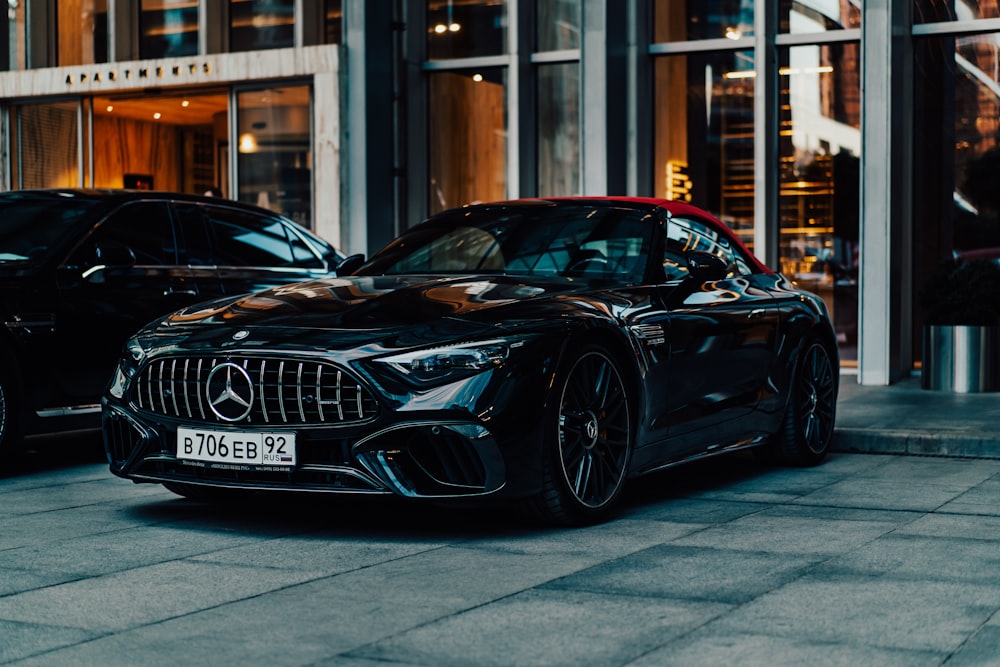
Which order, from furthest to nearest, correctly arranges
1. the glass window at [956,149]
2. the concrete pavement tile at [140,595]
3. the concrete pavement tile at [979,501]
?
the glass window at [956,149]
the concrete pavement tile at [979,501]
the concrete pavement tile at [140,595]

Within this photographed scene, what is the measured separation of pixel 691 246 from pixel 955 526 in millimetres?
1968

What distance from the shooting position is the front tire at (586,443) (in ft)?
19.0

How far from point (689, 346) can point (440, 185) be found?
1024cm

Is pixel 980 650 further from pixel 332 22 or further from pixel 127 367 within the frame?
pixel 332 22

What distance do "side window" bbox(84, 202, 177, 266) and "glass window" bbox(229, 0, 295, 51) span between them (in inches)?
349

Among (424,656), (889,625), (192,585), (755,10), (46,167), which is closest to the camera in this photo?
(424,656)

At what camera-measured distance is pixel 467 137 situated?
1652 cm

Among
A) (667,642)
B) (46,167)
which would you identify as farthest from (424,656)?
(46,167)

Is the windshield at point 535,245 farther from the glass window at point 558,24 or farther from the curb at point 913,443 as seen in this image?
the glass window at point 558,24

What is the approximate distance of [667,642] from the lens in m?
4.04

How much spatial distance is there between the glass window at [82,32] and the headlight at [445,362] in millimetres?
14264

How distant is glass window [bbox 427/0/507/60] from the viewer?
1612cm

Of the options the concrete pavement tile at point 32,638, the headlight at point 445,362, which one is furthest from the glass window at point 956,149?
the concrete pavement tile at point 32,638

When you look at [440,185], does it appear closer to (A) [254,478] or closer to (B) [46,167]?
(B) [46,167]
